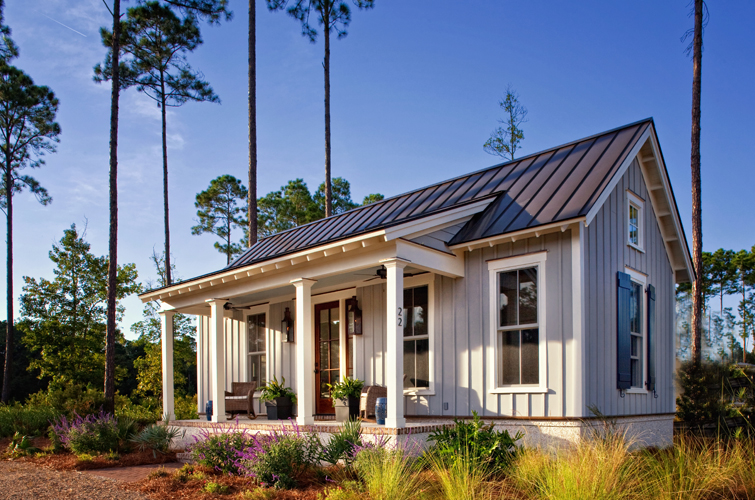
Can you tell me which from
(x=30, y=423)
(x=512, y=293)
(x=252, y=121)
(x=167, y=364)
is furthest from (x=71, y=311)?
(x=512, y=293)

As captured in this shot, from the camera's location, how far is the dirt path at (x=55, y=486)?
6480 mm

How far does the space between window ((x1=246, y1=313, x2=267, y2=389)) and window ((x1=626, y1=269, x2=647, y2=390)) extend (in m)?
7.15

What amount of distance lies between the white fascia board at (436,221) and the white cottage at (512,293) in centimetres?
2

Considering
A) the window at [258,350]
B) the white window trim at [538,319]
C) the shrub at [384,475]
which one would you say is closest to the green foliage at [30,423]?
the window at [258,350]

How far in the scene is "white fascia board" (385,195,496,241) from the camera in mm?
7469

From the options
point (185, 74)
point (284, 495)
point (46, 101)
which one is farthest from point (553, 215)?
point (46, 101)

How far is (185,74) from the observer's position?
22.4 meters

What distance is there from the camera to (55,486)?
7102mm

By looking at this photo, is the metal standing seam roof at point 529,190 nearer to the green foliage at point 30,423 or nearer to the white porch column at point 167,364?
the white porch column at point 167,364

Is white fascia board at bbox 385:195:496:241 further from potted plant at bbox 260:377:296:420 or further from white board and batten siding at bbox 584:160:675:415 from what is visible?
potted plant at bbox 260:377:296:420

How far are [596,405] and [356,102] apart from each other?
14.7 meters

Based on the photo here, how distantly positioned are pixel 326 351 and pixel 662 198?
674cm

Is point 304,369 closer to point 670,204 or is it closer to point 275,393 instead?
point 275,393

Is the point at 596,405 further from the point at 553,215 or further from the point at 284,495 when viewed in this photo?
the point at 284,495
